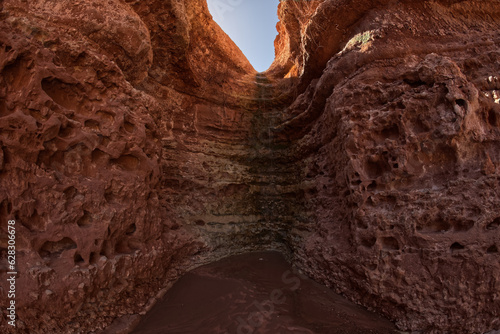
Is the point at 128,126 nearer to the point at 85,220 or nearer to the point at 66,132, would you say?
the point at 66,132

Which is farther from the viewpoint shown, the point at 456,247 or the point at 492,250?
the point at 456,247

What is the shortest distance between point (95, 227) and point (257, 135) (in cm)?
488

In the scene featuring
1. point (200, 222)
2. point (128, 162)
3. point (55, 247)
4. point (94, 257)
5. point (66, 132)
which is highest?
point (66, 132)

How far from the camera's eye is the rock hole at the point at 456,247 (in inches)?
118

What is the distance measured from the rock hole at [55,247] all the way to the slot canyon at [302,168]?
1 centimetres

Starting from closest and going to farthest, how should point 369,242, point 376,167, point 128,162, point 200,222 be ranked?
point 369,242 → point 376,167 → point 128,162 → point 200,222

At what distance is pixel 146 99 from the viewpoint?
4652 millimetres

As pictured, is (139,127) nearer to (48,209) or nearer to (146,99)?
(146,99)

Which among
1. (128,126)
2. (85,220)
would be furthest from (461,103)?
(85,220)

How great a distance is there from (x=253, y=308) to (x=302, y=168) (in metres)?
3.31

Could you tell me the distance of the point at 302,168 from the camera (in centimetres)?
602

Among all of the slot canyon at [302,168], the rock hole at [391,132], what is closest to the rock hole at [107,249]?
the slot canyon at [302,168]

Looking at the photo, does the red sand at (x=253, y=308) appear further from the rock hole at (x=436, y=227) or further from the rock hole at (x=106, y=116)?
the rock hole at (x=106, y=116)

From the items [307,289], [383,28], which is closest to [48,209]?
[307,289]
